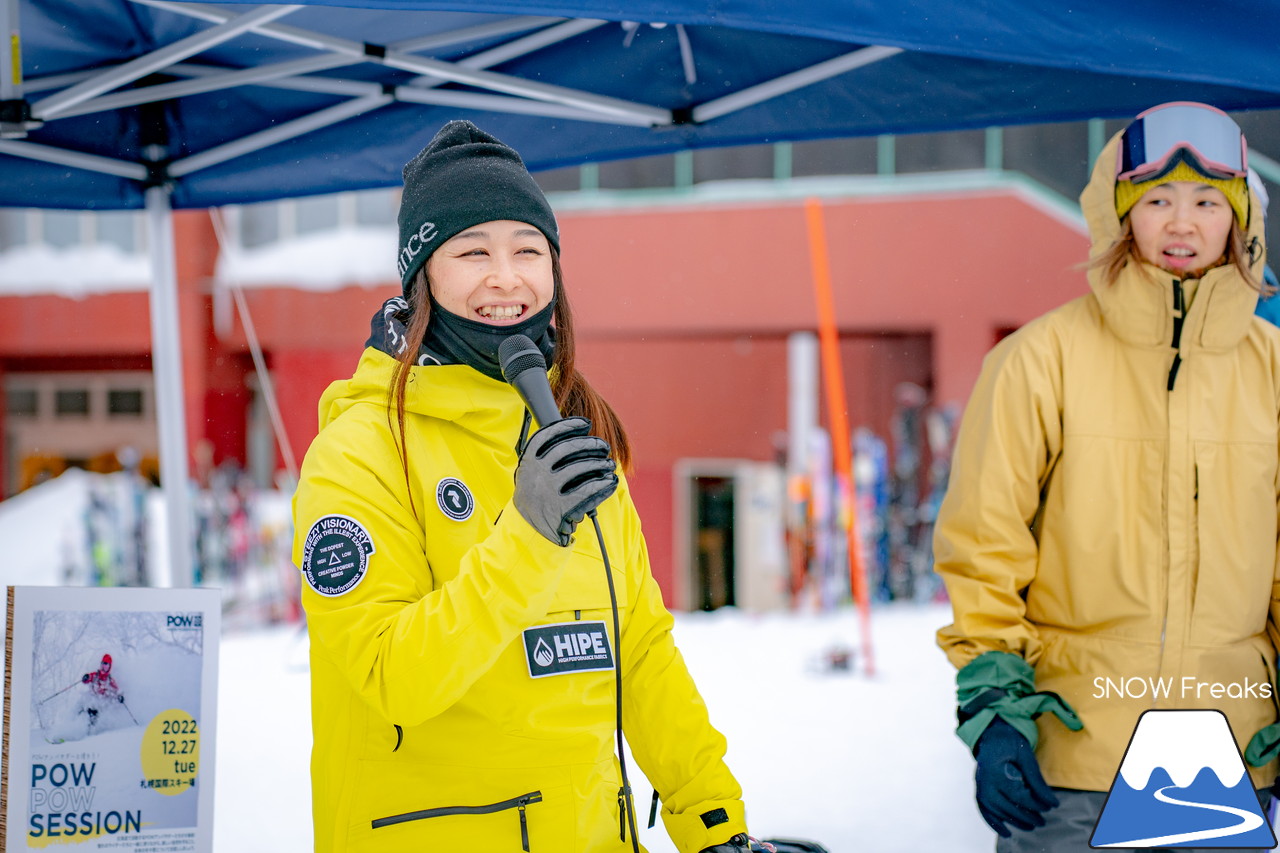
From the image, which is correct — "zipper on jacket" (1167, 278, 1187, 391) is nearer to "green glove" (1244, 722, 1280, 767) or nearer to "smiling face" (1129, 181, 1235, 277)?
"smiling face" (1129, 181, 1235, 277)

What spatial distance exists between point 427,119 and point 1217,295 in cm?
178

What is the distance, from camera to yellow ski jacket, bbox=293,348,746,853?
3.54ft

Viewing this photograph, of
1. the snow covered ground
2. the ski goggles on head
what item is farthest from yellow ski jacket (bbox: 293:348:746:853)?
the snow covered ground

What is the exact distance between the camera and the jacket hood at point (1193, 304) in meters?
1.62

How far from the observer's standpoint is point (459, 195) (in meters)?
1.32

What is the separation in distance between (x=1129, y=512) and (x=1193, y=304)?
312 millimetres

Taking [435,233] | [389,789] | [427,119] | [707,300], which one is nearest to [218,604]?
[389,789]

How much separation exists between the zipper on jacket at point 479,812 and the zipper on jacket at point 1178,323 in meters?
1.07

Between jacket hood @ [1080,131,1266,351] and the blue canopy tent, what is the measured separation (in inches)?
16.9

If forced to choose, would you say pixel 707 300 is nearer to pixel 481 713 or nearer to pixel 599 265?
pixel 599 265

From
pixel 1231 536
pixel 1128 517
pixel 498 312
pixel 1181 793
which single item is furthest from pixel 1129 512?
pixel 498 312

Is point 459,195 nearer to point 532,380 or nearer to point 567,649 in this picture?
point 532,380

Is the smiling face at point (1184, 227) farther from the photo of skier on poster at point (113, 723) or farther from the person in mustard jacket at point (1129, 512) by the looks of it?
the photo of skier on poster at point (113, 723)

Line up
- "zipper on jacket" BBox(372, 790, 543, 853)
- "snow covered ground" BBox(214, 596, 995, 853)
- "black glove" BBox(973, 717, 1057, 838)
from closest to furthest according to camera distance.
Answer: "zipper on jacket" BBox(372, 790, 543, 853)
"black glove" BBox(973, 717, 1057, 838)
"snow covered ground" BBox(214, 596, 995, 853)
